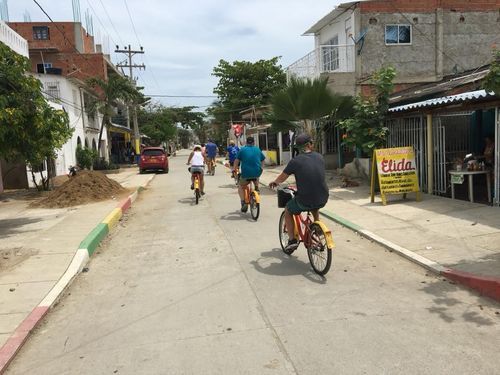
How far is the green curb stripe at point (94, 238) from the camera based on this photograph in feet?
27.2

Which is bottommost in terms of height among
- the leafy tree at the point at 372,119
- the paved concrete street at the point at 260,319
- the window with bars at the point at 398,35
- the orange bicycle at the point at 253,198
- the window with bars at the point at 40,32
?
the paved concrete street at the point at 260,319

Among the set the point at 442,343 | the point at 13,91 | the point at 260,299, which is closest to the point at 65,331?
the point at 260,299

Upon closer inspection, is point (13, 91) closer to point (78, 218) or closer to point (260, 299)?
point (78, 218)

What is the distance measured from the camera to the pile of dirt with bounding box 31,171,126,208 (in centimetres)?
1448

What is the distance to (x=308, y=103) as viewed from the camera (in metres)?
15.8

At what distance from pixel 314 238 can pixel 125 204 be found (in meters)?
8.55

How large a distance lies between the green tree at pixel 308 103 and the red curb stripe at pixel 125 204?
18.6 ft

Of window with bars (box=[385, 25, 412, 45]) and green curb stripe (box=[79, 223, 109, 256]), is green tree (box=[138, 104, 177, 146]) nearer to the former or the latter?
window with bars (box=[385, 25, 412, 45])

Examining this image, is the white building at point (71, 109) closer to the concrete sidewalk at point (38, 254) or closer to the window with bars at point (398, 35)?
the concrete sidewalk at point (38, 254)

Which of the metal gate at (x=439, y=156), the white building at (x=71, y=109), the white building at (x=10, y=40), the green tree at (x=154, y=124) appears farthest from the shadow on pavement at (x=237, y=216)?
the green tree at (x=154, y=124)

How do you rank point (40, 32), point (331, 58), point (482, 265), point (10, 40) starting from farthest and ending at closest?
point (40, 32), point (331, 58), point (10, 40), point (482, 265)

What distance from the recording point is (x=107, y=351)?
169 inches

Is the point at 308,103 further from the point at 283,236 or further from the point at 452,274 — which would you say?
the point at 452,274

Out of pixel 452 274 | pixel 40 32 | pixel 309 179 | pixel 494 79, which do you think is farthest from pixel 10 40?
pixel 40 32
